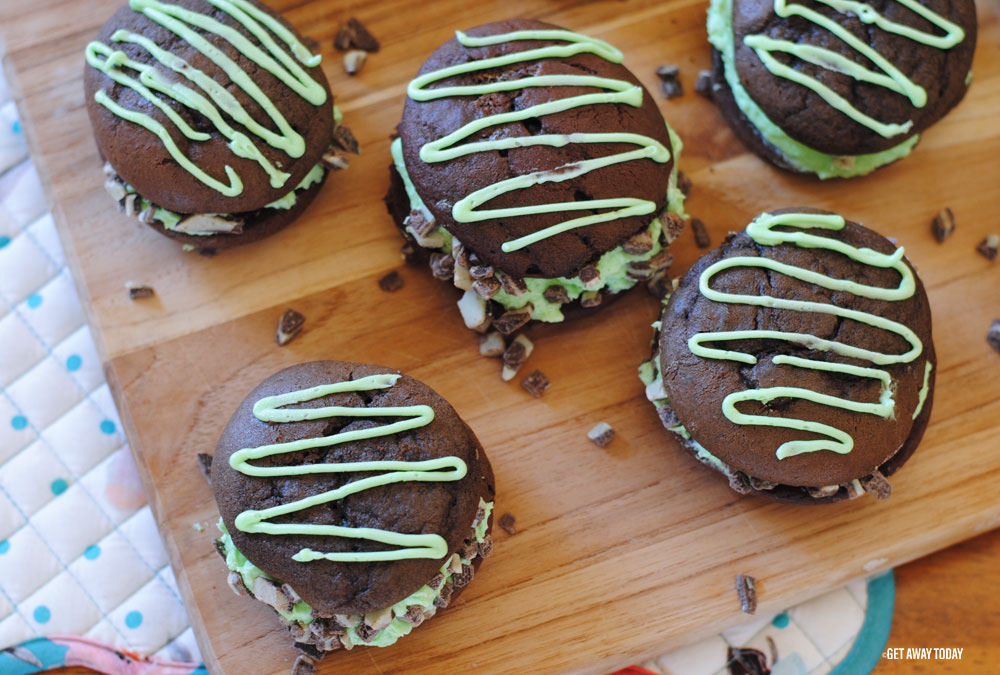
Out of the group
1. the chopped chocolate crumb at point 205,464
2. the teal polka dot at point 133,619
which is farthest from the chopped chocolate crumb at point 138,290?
the teal polka dot at point 133,619

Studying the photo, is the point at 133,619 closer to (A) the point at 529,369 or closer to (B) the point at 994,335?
(A) the point at 529,369

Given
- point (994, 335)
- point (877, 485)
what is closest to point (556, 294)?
point (877, 485)

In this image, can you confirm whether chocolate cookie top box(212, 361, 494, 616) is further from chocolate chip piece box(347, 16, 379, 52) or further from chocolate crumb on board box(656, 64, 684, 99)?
chocolate crumb on board box(656, 64, 684, 99)

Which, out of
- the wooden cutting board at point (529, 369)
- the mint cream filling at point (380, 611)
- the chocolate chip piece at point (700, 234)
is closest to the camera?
the mint cream filling at point (380, 611)

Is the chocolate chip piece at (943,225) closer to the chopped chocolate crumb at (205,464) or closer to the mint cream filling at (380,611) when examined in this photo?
the mint cream filling at (380,611)

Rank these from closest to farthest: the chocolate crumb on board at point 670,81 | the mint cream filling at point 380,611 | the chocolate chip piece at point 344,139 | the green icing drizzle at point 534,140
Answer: the mint cream filling at point 380,611 → the green icing drizzle at point 534,140 → the chocolate chip piece at point 344,139 → the chocolate crumb on board at point 670,81

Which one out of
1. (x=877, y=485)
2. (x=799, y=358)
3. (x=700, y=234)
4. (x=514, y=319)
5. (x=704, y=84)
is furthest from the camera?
(x=704, y=84)
